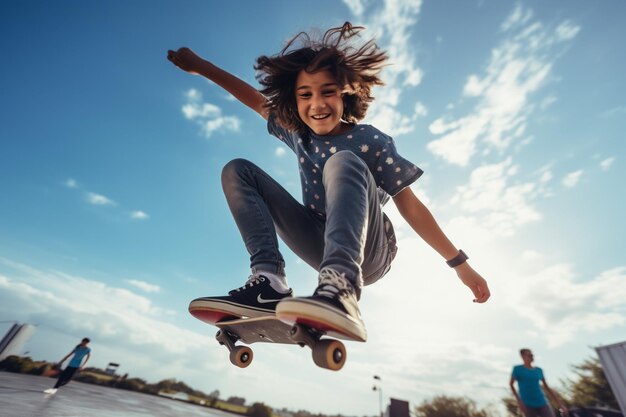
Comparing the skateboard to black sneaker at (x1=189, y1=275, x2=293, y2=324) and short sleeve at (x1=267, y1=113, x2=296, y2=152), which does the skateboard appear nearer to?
black sneaker at (x1=189, y1=275, x2=293, y2=324)

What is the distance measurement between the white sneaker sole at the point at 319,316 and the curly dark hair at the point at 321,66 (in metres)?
1.51

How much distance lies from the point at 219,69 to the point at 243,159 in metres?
1.28

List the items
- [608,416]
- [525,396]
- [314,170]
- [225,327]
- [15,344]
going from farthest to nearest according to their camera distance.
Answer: [15,344], [608,416], [525,396], [314,170], [225,327]

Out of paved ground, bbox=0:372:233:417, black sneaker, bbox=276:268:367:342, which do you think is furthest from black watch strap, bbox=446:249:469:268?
paved ground, bbox=0:372:233:417

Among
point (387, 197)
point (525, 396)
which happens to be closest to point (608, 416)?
point (525, 396)

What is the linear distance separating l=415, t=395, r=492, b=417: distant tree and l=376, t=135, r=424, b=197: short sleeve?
47.1 ft

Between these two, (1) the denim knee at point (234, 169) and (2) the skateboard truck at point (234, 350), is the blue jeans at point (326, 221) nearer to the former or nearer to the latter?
(1) the denim knee at point (234, 169)

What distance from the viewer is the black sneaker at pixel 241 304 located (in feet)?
4.58

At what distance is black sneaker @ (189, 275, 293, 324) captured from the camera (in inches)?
54.9

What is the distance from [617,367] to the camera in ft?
23.7

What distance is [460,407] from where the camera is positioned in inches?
498

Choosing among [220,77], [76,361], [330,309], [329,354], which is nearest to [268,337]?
[329,354]

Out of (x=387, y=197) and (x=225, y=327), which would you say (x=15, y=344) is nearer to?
(x=225, y=327)

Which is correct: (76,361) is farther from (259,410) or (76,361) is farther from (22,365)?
(259,410)
